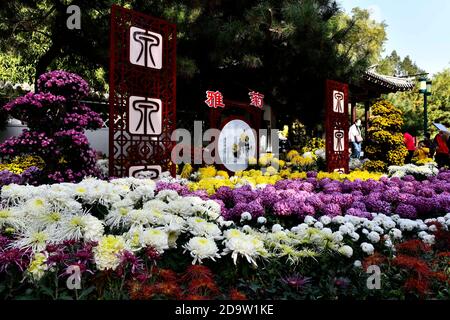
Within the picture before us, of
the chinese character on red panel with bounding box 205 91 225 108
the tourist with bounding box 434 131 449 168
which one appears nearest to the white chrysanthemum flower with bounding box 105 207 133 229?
the chinese character on red panel with bounding box 205 91 225 108

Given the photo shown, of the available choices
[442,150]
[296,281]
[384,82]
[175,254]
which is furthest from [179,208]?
[384,82]

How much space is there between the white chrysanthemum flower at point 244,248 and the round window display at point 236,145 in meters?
4.88

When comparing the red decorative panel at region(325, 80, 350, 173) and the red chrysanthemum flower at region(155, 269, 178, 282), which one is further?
the red decorative panel at region(325, 80, 350, 173)

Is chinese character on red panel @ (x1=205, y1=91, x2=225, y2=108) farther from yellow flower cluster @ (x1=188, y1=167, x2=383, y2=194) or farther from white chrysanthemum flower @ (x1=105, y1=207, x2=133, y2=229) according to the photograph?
white chrysanthemum flower @ (x1=105, y1=207, x2=133, y2=229)

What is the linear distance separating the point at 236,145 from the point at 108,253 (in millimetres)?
5534

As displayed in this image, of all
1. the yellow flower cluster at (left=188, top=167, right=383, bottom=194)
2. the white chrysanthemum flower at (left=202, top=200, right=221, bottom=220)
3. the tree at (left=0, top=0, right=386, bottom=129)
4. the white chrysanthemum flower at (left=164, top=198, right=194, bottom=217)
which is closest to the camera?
the white chrysanthemum flower at (left=164, top=198, right=194, bottom=217)

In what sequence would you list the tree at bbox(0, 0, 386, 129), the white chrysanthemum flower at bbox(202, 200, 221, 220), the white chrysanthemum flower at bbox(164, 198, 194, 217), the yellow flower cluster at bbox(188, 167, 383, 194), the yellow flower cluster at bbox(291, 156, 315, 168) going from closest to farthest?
the white chrysanthemum flower at bbox(164, 198, 194, 217) < the white chrysanthemum flower at bbox(202, 200, 221, 220) < the yellow flower cluster at bbox(188, 167, 383, 194) < the tree at bbox(0, 0, 386, 129) < the yellow flower cluster at bbox(291, 156, 315, 168)

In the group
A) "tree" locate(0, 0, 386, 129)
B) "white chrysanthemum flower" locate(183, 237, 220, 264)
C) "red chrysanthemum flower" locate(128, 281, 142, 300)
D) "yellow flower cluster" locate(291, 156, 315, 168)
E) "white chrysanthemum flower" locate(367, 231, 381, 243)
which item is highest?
"tree" locate(0, 0, 386, 129)

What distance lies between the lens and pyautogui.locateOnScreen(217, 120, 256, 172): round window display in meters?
6.94

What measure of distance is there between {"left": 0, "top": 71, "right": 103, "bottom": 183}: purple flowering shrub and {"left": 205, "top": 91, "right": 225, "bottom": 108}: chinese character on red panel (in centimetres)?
224

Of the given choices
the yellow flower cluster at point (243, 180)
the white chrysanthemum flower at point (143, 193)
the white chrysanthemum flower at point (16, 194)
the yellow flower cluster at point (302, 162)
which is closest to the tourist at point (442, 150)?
the yellow flower cluster at point (302, 162)

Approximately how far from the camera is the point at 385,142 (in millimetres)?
8703

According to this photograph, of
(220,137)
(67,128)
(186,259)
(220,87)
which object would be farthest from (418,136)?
(186,259)

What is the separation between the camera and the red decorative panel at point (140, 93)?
15.7 ft
